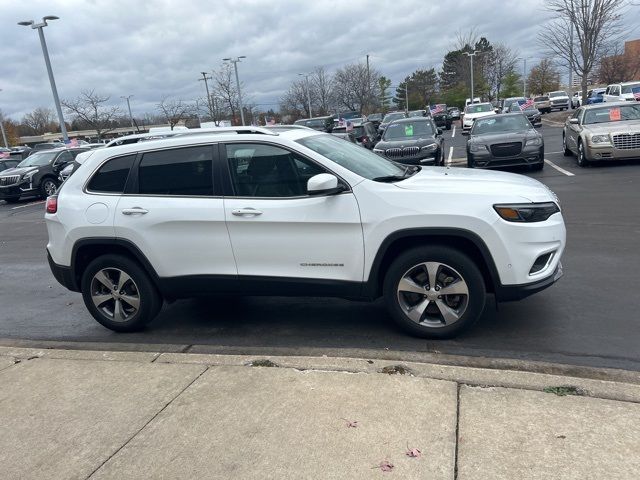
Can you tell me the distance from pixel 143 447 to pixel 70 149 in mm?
19383

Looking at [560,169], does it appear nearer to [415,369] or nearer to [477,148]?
[477,148]

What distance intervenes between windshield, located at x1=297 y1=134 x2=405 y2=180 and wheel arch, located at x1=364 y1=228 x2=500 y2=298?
60 cm

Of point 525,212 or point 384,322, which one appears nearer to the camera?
point 525,212

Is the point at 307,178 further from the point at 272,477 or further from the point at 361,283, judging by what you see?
the point at 272,477

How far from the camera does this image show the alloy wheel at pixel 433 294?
160 inches

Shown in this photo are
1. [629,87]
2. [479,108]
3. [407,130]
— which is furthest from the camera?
[479,108]

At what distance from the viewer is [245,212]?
4.34m

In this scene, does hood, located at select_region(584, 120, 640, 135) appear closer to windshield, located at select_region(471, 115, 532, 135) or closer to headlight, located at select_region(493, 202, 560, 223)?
windshield, located at select_region(471, 115, 532, 135)

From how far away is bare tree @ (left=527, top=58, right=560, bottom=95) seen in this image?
6844 cm

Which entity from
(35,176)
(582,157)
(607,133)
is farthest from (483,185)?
(35,176)

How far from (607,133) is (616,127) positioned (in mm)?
342

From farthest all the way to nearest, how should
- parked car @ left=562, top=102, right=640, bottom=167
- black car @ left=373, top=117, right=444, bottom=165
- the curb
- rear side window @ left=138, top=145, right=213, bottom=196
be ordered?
black car @ left=373, top=117, right=444, bottom=165 → parked car @ left=562, top=102, right=640, bottom=167 → rear side window @ left=138, top=145, right=213, bottom=196 → the curb

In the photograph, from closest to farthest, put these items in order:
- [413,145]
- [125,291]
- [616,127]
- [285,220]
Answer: [285,220]
[125,291]
[616,127]
[413,145]

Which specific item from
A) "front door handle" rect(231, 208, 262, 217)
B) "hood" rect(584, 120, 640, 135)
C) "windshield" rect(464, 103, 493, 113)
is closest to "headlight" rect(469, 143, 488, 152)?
"hood" rect(584, 120, 640, 135)
